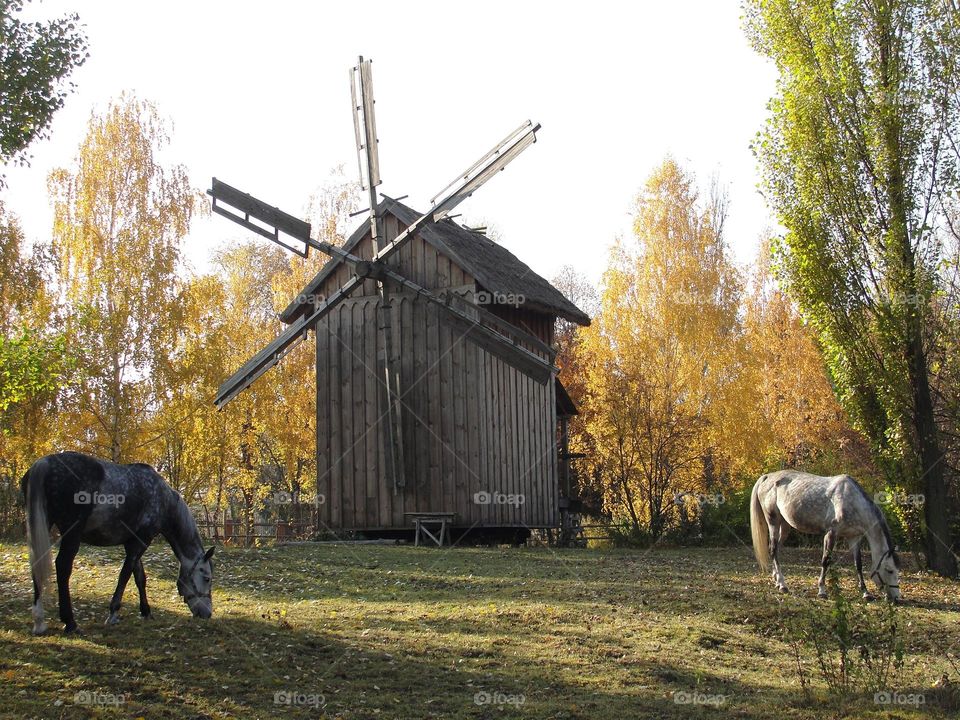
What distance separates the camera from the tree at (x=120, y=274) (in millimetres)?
24422

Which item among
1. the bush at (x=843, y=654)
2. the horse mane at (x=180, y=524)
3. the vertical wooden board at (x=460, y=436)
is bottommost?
the bush at (x=843, y=654)

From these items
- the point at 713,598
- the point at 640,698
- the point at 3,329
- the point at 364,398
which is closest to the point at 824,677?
the point at 640,698

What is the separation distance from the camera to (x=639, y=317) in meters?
29.2

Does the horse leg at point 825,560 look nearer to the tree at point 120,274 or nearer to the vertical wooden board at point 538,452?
the vertical wooden board at point 538,452

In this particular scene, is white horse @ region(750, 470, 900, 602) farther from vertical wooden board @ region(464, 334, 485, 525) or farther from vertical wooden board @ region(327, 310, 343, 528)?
vertical wooden board @ region(327, 310, 343, 528)

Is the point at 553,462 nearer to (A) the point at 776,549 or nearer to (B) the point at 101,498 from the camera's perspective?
(A) the point at 776,549

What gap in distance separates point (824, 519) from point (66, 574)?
1057 cm

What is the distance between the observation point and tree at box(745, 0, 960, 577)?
17391mm

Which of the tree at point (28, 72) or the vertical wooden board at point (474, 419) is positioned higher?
the tree at point (28, 72)

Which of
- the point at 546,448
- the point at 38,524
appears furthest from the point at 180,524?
the point at 546,448

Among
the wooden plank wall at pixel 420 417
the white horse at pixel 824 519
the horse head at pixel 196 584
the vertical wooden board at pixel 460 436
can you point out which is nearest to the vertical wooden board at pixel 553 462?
the wooden plank wall at pixel 420 417

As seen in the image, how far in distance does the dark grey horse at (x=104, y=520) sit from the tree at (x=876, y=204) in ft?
42.5

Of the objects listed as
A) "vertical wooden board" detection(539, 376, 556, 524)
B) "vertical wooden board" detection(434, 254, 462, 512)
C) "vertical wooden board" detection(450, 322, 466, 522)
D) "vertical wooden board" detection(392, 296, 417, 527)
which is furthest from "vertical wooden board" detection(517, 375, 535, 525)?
"vertical wooden board" detection(392, 296, 417, 527)

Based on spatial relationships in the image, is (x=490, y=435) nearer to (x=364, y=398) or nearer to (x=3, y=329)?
(x=364, y=398)
